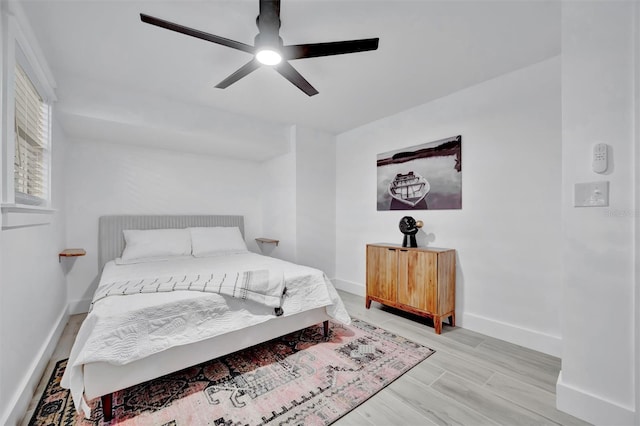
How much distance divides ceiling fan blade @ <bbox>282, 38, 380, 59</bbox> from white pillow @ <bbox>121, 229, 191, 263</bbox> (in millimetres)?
2704

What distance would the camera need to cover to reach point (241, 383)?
1.85 meters

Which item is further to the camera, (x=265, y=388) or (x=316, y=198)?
(x=316, y=198)

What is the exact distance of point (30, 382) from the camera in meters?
1.67

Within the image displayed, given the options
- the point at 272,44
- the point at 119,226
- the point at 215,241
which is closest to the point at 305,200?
the point at 215,241

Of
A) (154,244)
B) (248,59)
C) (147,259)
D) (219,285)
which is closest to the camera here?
(219,285)

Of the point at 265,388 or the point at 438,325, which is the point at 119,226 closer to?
the point at 265,388

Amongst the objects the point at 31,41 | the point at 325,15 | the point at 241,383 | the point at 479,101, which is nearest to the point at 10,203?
the point at 31,41

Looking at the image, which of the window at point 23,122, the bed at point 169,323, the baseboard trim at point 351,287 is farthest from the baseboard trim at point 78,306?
the baseboard trim at point 351,287

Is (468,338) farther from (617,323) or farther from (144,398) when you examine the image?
(144,398)

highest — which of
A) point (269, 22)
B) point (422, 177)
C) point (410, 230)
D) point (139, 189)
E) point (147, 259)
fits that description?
point (269, 22)

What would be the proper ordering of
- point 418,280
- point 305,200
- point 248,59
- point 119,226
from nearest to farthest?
point 248,59, point 418,280, point 119,226, point 305,200

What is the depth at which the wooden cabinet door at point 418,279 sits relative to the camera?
2.64m

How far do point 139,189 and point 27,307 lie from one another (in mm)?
2149

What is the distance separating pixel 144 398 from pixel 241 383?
1.90 ft
